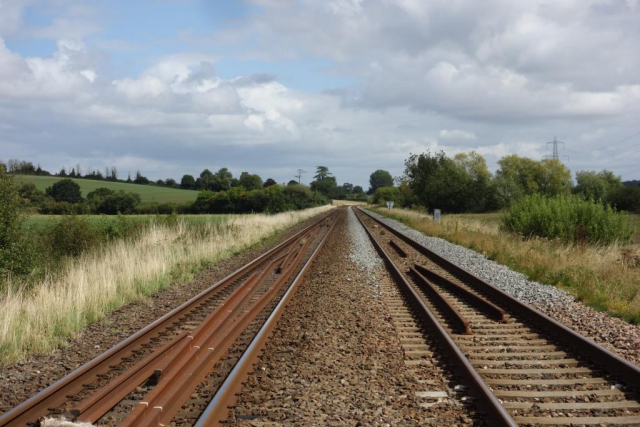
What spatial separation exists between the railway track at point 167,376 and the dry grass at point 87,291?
1.32m

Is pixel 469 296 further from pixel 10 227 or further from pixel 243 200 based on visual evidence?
pixel 243 200

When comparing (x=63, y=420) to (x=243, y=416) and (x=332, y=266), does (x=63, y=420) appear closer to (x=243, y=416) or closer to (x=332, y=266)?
(x=243, y=416)

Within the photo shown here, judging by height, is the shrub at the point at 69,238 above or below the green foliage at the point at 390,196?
below

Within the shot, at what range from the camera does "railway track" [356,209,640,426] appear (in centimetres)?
493

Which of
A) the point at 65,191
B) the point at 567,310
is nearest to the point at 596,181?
the point at 65,191

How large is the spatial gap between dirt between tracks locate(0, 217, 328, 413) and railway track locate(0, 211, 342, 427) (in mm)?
421

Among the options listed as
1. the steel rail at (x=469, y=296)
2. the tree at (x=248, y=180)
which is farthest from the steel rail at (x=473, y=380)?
the tree at (x=248, y=180)

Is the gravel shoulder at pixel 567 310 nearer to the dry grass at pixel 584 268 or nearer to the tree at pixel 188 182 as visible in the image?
the dry grass at pixel 584 268

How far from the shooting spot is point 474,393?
5.34m

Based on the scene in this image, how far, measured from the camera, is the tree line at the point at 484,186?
67.6m

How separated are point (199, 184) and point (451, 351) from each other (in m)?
132

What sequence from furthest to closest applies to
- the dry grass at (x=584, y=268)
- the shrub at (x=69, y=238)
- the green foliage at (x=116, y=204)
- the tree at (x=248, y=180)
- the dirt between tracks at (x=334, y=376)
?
the tree at (x=248, y=180)
the green foliage at (x=116, y=204)
the shrub at (x=69, y=238)
the dry grass at (x=584, y=268)
the dirt between tracks at (x=334, y=376)

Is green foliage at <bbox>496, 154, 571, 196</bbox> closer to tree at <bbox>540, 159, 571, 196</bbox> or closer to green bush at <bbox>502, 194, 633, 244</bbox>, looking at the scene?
tree at <bbox>540, 159, 571, 196</bbox>

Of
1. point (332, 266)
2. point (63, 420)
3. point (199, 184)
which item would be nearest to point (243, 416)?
point (63, 420)
